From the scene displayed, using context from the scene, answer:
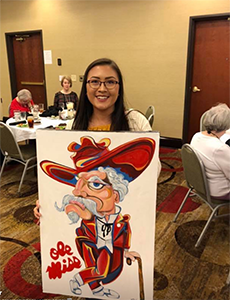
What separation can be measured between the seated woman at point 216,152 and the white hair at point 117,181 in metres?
1.12

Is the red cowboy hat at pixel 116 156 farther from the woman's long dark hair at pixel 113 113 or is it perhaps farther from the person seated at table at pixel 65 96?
the person seated at table at pixel 65 96

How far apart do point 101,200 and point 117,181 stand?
0.32 ft

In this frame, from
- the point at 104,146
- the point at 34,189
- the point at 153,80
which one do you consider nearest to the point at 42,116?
the point at 34,189

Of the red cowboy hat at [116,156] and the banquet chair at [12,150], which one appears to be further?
the banquet chair at [12,150]

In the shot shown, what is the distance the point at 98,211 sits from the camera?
1.07 m

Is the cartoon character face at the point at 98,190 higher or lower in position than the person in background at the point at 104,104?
lower

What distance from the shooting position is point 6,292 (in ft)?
5.76

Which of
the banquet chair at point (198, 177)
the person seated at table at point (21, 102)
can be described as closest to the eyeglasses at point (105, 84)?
the banquet chair at point (198, 177)

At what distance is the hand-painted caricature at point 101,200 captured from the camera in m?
1.03

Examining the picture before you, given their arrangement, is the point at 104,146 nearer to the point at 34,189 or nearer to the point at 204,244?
the point at 204,244

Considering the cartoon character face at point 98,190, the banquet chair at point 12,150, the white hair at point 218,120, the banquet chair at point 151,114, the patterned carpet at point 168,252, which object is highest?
the white hair at point 218,120

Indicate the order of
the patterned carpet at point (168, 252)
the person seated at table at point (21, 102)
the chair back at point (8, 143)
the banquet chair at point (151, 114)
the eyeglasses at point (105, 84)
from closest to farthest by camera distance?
the eyeglasses at point (105, 84)
the patterned carpet at point (168, 252)
the chair back at point (8, 143)
the banquet chair at point (151, 114)
the person seated at table at point (21, 102)

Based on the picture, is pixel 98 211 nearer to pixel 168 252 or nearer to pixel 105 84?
pixel 105 84

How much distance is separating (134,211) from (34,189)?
7.93 feet
